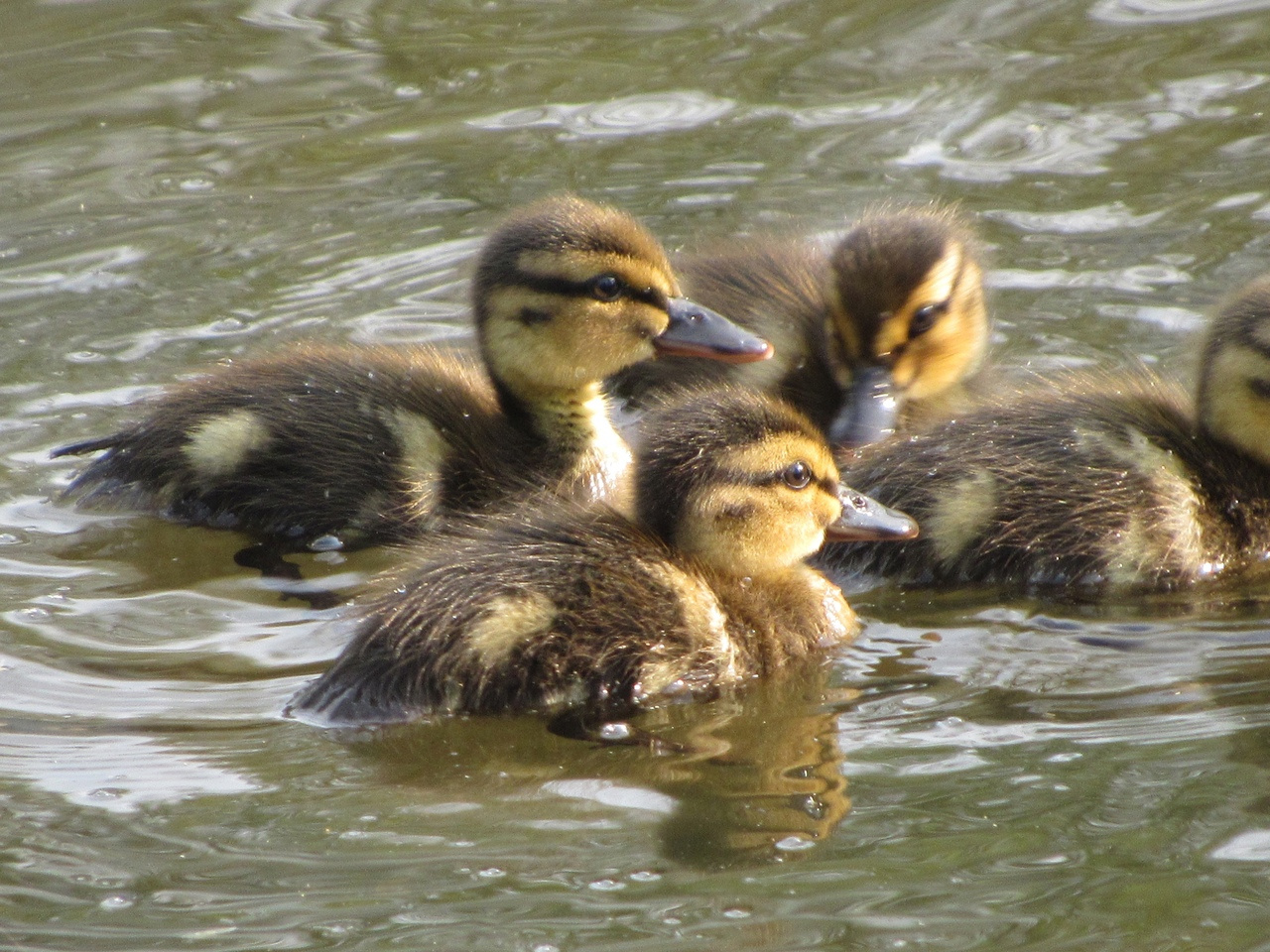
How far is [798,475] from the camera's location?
12.7 feet

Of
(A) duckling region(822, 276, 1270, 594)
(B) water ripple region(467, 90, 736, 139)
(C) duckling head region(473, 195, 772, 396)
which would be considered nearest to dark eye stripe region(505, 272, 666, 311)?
(C) duckling head region(473, 195, 772, 396)

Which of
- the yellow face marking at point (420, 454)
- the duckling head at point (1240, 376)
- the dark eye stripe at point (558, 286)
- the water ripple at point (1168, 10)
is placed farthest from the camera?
the water ripple at point (1168, 10)

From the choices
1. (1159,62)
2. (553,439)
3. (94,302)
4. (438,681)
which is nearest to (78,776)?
(438,681)

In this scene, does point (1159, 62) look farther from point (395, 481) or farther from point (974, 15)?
point (395, 481)

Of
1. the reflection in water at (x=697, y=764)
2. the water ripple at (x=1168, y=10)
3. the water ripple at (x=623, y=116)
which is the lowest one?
the reflection in water at (x=697, y=764)

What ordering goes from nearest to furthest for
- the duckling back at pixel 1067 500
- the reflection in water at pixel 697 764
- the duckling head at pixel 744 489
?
the reflection in water at pixel 697 764
the duckling head at pixel 744 489
the duckling back at pixel 1067 500

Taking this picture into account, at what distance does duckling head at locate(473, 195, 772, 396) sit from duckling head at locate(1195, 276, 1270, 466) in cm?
99

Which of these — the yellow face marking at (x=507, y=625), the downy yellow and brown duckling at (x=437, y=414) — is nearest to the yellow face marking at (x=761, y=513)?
the yellow face marking at (x=507, y=625)

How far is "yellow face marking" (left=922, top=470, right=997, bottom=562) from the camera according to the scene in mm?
4148

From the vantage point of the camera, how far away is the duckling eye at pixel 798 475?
152 inches

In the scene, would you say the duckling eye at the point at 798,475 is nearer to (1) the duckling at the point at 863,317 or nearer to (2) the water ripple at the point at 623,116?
(1) the duckling at the point at 863,317

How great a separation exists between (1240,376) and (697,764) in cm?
165

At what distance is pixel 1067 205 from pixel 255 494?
2.82 m

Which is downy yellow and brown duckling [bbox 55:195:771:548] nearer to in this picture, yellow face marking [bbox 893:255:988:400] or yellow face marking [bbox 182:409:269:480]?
yellow face marking [bbox 182:409:269:480]
